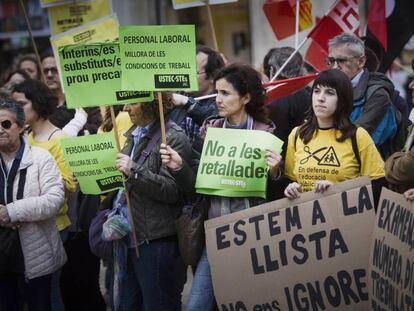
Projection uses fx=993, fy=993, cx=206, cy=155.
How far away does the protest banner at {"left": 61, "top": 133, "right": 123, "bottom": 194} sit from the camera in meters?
6.58

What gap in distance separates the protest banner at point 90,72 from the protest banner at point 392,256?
80.5 inches

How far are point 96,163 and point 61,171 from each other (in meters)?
0.74

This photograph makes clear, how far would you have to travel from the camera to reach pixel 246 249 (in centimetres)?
600

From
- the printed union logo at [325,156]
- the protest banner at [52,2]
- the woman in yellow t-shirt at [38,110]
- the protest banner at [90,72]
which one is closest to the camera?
the printed union logo at [325,156]

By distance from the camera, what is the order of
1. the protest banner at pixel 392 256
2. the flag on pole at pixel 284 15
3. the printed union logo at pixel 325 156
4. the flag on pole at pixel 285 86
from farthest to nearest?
the flag on pole at pixel 284 15 < the flag on pole at pixel 285 86 < the printed union logo at pixel 325 156 < the protest banner at pixel 392 256

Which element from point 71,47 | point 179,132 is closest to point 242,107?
point 179,132

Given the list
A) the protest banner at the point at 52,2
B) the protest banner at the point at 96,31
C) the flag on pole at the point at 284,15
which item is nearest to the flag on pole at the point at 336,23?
the flag on pole at the point at 284,15

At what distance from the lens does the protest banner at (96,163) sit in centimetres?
658

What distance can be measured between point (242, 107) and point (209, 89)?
1.66 m

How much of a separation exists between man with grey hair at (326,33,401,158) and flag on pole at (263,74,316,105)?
230mm

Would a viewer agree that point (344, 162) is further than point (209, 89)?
No

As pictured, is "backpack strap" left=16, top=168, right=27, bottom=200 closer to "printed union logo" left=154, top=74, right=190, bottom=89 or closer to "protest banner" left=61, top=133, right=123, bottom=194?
"protest banner" left=61, top=133, right=123, bottom=194

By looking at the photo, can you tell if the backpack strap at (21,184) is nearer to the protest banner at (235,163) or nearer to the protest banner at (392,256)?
the protest banner at (235,163)

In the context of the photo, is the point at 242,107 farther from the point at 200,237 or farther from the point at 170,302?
the point at 170,302
